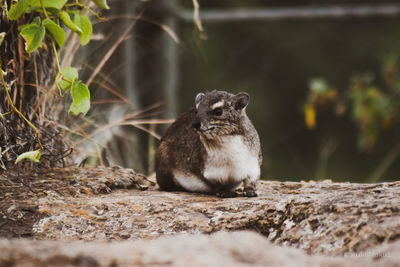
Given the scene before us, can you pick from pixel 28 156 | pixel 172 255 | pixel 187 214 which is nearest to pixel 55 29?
pixel 28 156

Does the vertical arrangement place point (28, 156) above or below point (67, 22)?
below

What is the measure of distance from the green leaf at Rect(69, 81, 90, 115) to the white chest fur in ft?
3.27

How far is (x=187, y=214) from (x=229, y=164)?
81cm

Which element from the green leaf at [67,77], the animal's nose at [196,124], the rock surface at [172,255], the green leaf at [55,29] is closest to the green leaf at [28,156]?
the green leaf at [67,77]

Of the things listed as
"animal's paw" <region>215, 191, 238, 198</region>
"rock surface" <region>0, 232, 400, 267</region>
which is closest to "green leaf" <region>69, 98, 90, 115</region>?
"animal's paw" <region>215, 191, 238, 198</region>

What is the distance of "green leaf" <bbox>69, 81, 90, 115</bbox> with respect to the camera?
294 centimetres

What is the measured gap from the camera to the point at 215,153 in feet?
12.2

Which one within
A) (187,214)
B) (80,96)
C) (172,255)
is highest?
(80,96)

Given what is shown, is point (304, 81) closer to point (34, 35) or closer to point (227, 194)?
point (227, 194)

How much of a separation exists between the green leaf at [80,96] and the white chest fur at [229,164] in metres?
1.00

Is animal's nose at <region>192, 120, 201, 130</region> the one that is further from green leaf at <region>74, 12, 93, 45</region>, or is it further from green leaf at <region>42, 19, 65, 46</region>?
green leaf at <region>42, 19, 65, 46</region>

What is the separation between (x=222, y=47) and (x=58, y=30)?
4187 mm

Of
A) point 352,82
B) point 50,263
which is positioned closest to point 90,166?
point 50,263

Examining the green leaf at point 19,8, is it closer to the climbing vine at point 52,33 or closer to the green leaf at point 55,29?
the climbing vine at point 52,33
